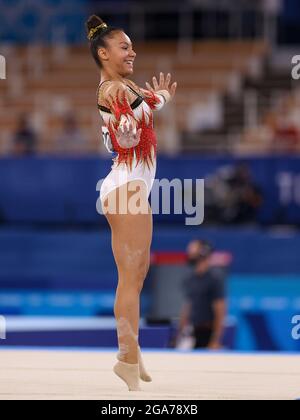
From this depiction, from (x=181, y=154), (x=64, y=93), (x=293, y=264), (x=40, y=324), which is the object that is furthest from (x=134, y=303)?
(x=64, y=93)

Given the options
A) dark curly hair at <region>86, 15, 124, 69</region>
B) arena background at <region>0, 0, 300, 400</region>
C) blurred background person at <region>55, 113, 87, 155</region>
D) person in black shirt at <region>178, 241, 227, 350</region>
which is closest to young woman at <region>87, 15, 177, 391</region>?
dark curly hair at <region>86, 15, 124, 69</region>

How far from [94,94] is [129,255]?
11380 millimetres

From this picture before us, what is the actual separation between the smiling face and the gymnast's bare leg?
0.54 meters

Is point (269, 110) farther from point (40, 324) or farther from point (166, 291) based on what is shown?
point (40, 324)

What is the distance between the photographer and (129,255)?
17.6ft

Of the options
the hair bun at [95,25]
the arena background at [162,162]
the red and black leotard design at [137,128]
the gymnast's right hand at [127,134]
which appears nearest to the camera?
the gymnast's right hand at [127,134]

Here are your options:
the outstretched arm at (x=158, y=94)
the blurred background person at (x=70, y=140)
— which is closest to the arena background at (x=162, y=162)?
the blurred background person at (x=70, y=140)

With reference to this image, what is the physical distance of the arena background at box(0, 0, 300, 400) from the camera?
1219cm

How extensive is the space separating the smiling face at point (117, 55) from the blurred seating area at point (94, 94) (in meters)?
8.83

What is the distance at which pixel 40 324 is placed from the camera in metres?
9.73

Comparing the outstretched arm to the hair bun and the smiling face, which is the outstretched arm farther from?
the hair bun

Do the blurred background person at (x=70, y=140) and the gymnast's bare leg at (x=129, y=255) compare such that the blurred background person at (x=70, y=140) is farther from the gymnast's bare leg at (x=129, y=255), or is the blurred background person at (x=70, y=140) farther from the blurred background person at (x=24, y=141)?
the gymnast's bare leg at (x=129, y=255)

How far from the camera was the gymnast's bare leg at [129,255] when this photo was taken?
5.33m

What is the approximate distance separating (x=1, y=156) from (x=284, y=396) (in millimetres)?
9638
